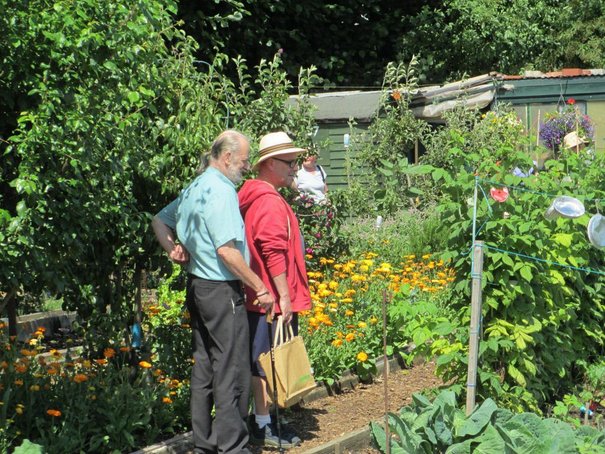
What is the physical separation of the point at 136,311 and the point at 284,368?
4.54 ft

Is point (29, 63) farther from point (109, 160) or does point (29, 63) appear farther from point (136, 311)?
point (136, 311)

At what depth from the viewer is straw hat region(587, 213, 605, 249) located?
5.42 m

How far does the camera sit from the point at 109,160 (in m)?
4.70

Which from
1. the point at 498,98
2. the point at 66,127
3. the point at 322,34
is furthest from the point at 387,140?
the point at 66,127

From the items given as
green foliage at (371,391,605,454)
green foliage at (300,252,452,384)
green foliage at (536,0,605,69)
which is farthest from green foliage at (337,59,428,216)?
green foliage at (371,391,605,454)

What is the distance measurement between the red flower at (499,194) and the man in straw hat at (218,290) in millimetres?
1384

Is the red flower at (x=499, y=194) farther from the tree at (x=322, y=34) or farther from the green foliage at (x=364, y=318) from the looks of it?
the tree at (x=322, y=34)

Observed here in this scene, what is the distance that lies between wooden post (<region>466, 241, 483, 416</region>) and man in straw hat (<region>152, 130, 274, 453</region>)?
1106 millimetres

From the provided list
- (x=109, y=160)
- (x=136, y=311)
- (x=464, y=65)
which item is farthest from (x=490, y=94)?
(x=109, y=160)

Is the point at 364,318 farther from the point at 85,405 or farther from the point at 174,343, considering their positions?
the point at 85,405

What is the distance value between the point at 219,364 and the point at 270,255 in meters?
0.71

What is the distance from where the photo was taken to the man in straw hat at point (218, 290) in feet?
16.0

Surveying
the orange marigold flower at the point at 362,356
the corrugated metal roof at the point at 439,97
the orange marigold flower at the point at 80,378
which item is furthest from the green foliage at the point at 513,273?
the corrugated metal roof at the point at 439,97

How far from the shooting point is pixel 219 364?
4.98 m
